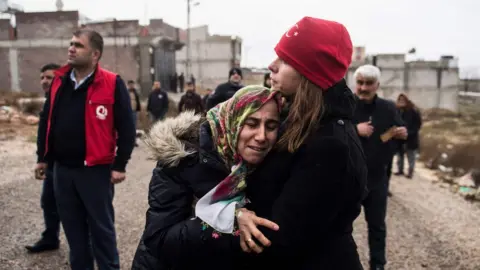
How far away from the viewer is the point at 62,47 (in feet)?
94.8

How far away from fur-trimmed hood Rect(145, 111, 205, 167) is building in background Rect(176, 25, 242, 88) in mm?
47401

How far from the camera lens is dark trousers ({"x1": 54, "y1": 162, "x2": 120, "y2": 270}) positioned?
3385 millimetres

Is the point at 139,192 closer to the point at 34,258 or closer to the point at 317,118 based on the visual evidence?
the point at 34,258

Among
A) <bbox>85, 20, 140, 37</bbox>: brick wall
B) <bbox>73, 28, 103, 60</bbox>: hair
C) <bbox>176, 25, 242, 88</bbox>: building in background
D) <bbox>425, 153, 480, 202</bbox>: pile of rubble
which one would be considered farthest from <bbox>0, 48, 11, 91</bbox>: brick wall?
<bbox>73, 28, 103, 60</bbox>: hair

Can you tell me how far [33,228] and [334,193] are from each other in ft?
16.2

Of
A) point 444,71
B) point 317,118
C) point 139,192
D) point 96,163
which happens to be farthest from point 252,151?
point 444,71

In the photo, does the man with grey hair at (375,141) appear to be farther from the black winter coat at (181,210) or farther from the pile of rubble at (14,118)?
the pile of rubble at (14,118)

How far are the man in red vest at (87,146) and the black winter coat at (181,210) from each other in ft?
5.44

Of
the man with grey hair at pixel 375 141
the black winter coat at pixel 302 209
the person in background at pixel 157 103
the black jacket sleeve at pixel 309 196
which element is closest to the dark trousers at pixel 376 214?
the man with grey hair at pixel 375 141

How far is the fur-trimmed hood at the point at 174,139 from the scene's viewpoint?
1.82 m

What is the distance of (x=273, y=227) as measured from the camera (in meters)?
1.49

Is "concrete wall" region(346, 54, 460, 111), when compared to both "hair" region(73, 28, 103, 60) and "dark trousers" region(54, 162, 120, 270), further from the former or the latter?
"dark trousers" region(54, 162, 120, 270)

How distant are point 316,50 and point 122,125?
2362 mm

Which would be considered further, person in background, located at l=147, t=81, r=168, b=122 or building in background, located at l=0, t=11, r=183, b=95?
building in background, located at l=0, t=11, r=183, b=95
